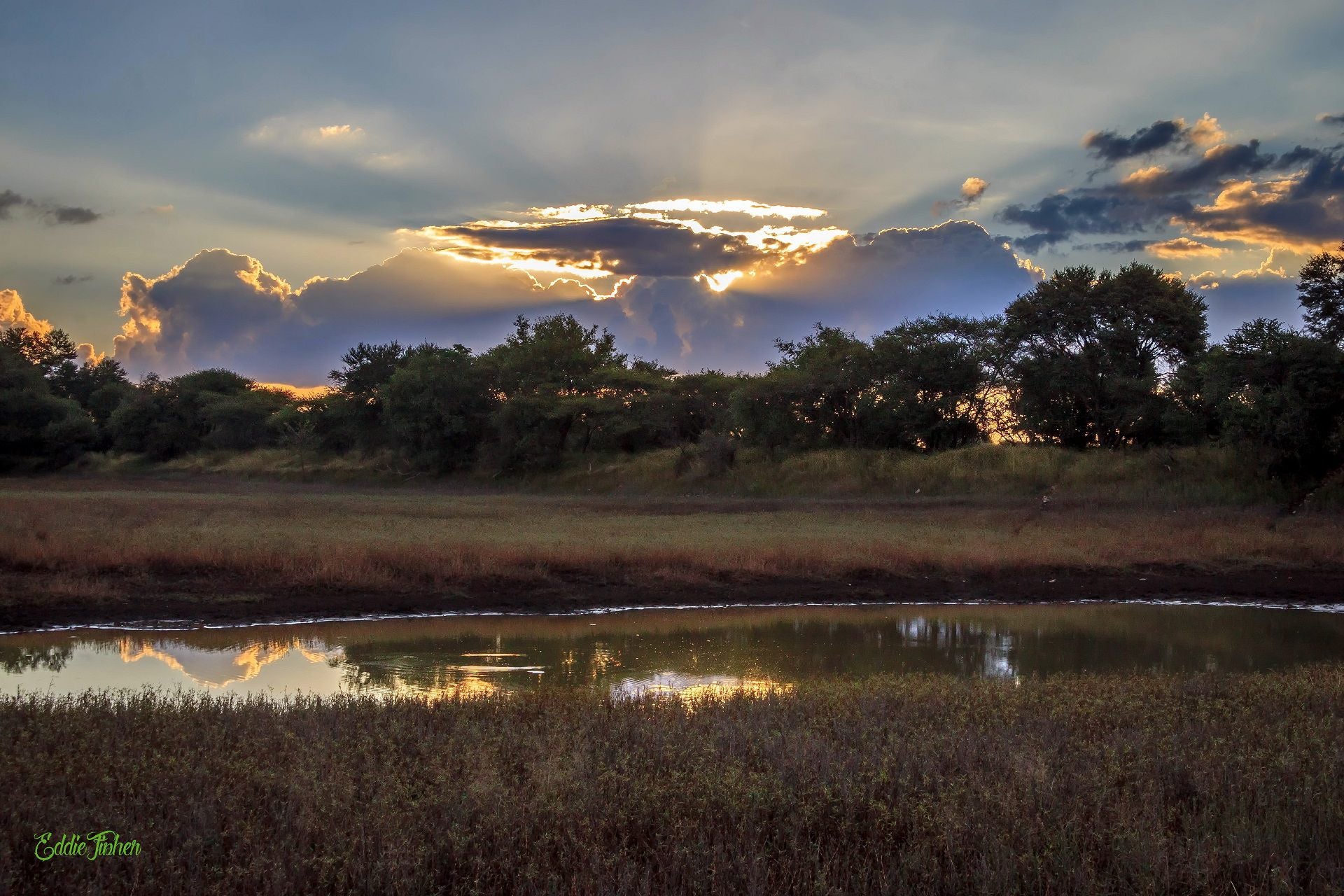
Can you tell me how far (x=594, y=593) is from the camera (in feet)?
73.6

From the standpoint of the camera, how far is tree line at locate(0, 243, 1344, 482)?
36.8 m

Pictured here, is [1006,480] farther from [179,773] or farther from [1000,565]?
[179,773]

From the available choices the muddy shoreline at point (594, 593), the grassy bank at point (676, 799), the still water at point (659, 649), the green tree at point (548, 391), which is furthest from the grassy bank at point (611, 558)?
the green tree at point (548, 391)

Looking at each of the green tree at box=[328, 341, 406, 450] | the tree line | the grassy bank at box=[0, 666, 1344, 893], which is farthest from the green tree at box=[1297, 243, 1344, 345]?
the green tree at box=[328, 341, 406, 450]

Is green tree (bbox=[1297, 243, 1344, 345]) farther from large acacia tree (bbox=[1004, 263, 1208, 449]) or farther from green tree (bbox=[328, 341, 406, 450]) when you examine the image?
green tree (bbox=[328, 341, 406, 450])

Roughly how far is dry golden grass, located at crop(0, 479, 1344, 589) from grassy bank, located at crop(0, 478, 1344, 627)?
8 centimetres

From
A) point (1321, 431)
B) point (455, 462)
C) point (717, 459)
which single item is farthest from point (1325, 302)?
point (455, 462)

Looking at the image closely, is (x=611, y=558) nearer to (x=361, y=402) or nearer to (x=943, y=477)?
(x=943, y=477)

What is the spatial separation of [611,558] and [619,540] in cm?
322

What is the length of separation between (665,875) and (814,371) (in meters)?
52.5

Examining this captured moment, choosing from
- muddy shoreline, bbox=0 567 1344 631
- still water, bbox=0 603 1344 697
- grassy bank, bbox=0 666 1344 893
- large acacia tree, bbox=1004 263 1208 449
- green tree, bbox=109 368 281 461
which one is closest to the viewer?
grassy bank, bbox=0 666 1344 893

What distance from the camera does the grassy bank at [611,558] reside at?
2061 centimetres

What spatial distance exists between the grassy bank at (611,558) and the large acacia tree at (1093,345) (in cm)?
1491

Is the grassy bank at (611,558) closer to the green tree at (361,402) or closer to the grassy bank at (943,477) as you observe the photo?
the grassy bank at (943,477)
